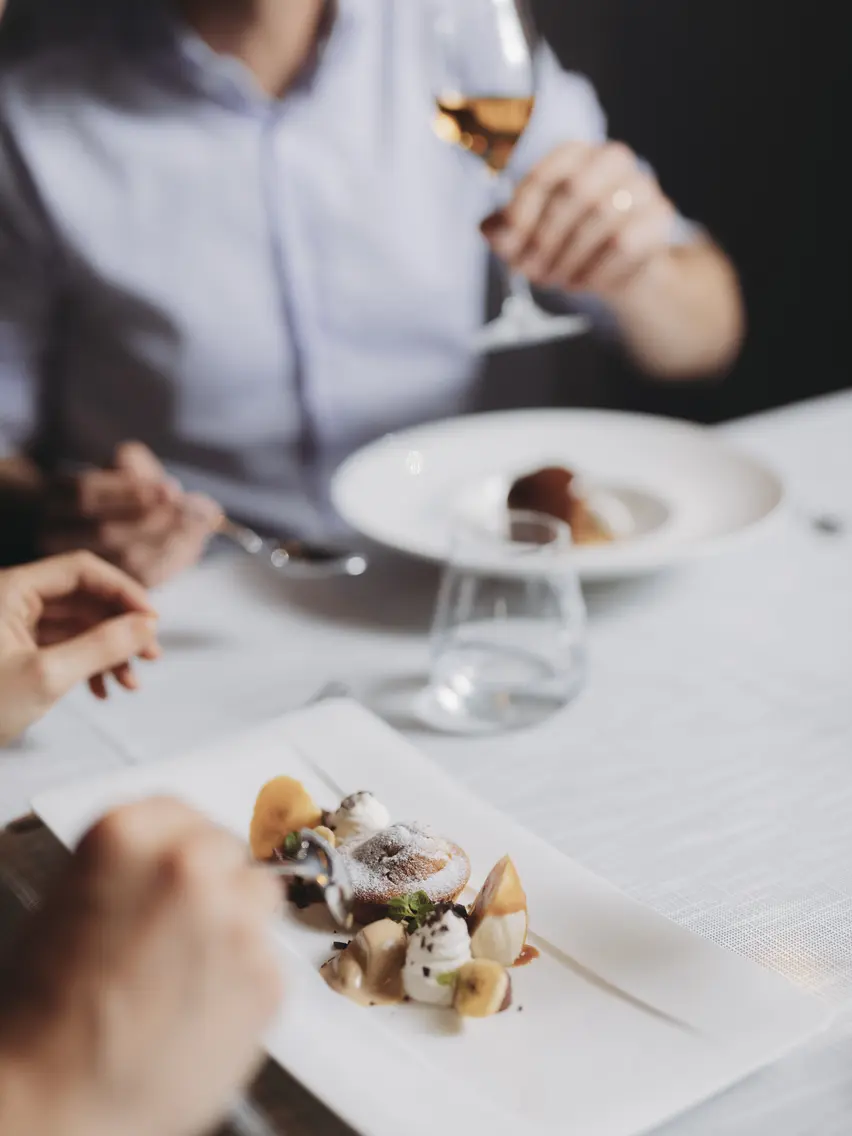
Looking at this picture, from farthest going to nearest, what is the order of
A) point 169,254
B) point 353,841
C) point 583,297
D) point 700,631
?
point 583,297 < point 169,254 < point 700,631 < point 353,841

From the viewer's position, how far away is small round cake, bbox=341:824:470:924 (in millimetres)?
573

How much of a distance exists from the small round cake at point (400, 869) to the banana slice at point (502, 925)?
3cm

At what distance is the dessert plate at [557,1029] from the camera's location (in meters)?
0.46

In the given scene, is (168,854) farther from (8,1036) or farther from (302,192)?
(302,192)

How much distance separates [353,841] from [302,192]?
1.36 meters

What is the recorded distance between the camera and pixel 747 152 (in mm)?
2178

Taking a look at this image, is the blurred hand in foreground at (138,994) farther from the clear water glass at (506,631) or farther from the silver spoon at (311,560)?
the silver spoon at (311,560)

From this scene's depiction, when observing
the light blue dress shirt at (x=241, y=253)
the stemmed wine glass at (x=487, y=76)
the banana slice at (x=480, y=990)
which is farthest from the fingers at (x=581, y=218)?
the banana slice at (x=480, y=990)

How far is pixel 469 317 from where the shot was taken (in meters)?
1.94

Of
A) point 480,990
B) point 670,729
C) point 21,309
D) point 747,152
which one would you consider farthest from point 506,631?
point 747,152

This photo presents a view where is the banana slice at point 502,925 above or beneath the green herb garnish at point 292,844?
above

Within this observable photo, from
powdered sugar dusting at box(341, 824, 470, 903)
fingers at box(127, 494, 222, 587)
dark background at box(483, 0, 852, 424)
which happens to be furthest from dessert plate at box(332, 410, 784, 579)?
dark background at box(483, 0, 852, 424)

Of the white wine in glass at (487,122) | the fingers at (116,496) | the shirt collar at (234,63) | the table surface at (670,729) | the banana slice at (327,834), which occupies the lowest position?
the fingers at (116,496)

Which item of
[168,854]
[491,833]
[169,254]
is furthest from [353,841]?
[169,254]
